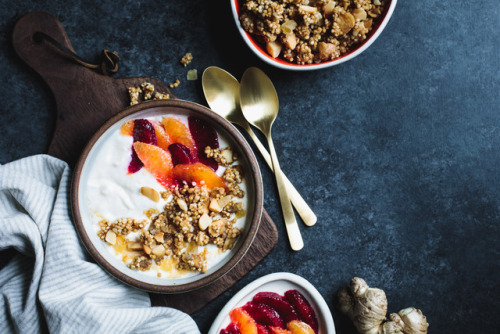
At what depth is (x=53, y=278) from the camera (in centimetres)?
112

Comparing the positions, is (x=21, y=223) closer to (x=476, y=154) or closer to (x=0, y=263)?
(x=0, y=263)

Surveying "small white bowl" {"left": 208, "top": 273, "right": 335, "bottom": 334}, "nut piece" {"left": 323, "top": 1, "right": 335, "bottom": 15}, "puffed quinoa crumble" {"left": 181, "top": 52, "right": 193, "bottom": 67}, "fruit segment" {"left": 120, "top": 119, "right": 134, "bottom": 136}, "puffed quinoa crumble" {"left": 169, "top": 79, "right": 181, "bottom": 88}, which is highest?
"nut piece" {"left": 323, "top": 1, "right": 335, "bottom": 15}

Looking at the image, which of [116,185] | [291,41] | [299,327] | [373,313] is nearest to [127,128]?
[116,185]

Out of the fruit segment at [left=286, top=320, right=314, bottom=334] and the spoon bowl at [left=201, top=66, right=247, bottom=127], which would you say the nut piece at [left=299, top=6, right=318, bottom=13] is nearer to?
the spoon bowl at [left=201, top=66, right=247, bottom=127]

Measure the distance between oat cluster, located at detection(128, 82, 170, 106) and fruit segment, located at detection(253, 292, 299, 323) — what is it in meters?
0.62

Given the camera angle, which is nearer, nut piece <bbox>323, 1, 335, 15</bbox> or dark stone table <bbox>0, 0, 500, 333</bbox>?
nut piece <bbox>323, 1, 335, 15</bbox>

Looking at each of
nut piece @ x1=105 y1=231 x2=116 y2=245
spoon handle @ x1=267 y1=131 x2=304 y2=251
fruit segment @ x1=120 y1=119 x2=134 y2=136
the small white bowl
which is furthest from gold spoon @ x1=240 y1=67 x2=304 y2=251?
nut piece @ x1=105 y1=231 x2=116 y2=245

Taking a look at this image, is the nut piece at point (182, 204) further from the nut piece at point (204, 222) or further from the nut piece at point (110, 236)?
the nut piece at point (110, 236)

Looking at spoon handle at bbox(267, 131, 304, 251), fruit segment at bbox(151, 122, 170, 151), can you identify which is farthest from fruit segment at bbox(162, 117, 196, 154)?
spoon handle at bbox(267, 131, 304, 251)

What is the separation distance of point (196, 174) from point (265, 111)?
0.28m

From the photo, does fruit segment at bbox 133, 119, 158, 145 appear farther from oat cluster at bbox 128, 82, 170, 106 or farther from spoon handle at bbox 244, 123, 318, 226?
spoon handle at bbox 244, 123, 318, 226

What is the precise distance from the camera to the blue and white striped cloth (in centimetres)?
111

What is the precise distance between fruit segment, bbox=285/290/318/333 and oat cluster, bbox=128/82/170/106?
0.66 m

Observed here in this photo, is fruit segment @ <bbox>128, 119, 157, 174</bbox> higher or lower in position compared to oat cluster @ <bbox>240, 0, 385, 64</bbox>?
lower
